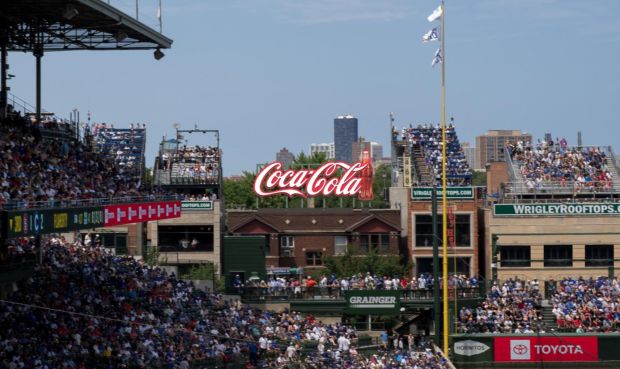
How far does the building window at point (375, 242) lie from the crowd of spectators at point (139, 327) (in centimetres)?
1376

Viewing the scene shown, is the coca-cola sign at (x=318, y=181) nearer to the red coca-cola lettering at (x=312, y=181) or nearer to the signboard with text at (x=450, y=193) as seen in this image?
the red coca-cola lettering at (x=312, y=181)

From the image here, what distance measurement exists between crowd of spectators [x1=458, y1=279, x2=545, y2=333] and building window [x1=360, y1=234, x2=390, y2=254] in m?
11.6

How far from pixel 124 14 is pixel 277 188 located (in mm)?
30913

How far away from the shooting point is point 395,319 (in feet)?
180

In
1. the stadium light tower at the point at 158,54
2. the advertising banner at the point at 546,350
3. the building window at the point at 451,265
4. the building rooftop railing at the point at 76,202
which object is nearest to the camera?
the building rooftop railing at the point at 76,202

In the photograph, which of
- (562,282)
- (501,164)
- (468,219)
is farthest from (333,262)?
(501,164)

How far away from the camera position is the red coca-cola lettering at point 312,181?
2608 inches

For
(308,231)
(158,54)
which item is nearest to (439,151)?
(308,231)

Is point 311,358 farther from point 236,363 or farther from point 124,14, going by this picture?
point 124,14

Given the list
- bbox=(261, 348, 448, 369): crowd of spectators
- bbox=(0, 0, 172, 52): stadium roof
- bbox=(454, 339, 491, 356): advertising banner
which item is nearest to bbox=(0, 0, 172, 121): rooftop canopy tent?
bbox=(0, 0, 172, 52): stadium roof

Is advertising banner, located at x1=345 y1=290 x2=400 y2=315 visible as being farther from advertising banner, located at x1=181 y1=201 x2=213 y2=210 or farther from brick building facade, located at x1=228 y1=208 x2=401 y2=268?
advertising banner, located at x1=181 y1=201 x2=213 y2=210

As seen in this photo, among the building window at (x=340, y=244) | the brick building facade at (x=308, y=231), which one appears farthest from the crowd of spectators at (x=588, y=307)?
the building window at (x=340, y=244)

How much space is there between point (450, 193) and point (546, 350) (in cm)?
1590

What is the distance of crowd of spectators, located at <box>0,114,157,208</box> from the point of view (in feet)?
106
